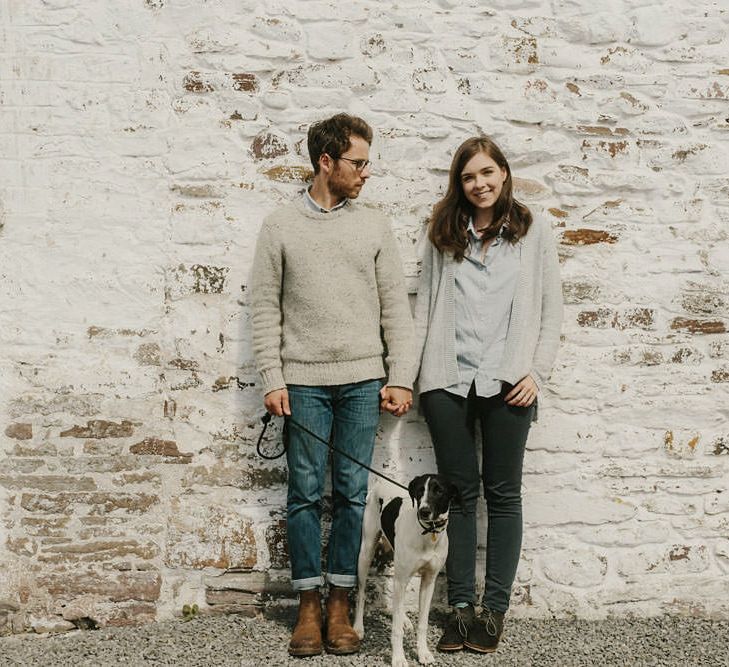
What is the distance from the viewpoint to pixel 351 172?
12.4 feet

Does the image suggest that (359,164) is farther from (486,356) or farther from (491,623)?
(491,623)

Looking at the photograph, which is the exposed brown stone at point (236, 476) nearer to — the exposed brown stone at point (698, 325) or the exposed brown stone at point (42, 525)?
the exposed brown stone at point (42, 525)

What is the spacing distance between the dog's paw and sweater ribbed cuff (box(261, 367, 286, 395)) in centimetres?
123

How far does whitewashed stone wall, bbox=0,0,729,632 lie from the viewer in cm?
401

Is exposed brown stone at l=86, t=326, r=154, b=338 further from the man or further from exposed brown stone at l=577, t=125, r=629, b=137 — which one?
exposed brown stone at l=577, t=125, r=629, b=137

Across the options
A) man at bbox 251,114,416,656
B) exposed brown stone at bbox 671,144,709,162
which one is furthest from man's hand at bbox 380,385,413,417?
exposed brown stone at bbox 671,144,709,162

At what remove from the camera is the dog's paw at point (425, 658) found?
3611 millimetres

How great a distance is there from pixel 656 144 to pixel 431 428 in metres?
1.71

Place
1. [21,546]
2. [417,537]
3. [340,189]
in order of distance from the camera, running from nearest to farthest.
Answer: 1. [417,537]
2. [340,189]
3. [21,546]

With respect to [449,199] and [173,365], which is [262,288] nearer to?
[173,365]

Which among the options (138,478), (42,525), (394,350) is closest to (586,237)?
(394,350)

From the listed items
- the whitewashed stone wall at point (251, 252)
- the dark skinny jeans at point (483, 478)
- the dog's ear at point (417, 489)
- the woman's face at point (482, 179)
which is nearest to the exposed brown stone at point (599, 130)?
the whitewashed stone wall at point (251, 252)

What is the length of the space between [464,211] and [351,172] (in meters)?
0.54

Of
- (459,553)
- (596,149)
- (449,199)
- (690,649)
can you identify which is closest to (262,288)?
(449,199)
